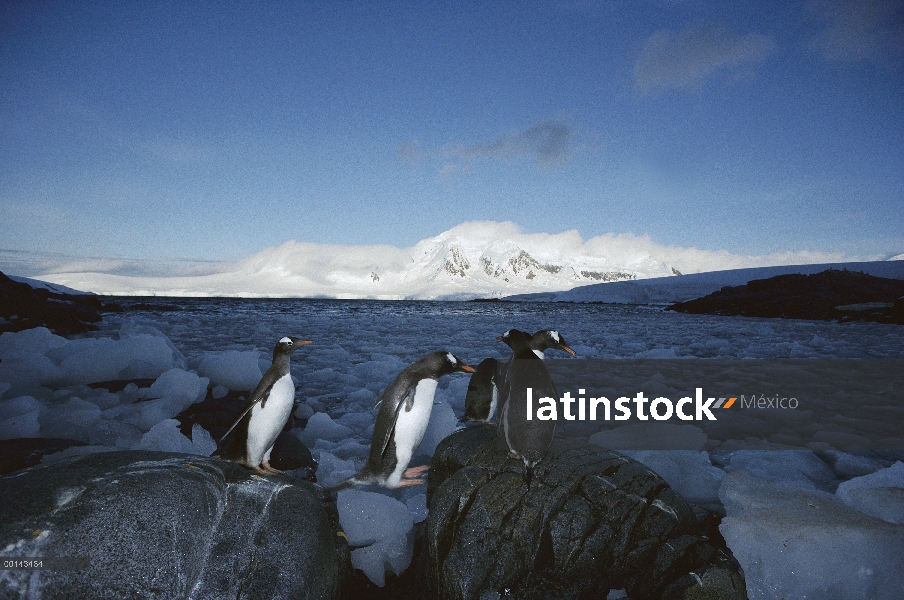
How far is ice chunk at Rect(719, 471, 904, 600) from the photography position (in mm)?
2195

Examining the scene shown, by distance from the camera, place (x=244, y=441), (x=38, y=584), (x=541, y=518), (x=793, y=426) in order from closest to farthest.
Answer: (x=38, y=584), (x=541, y=518), (x=244, y=441), (x=793, y=426)

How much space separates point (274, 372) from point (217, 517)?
1413 mm

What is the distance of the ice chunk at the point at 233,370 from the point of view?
6215 millimetres

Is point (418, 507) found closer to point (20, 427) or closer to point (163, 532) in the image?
point (163, 532)

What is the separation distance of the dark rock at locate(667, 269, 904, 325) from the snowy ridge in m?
16.5

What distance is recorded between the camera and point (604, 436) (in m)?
4.13

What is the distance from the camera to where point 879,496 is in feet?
8.60

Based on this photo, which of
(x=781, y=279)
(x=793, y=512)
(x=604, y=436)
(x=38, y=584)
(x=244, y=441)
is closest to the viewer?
(x=38, y=584)

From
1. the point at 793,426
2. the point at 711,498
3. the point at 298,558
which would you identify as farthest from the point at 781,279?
the point at 298,558

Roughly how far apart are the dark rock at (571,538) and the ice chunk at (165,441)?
258 centimetres

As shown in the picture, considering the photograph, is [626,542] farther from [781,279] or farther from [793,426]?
[781,279]

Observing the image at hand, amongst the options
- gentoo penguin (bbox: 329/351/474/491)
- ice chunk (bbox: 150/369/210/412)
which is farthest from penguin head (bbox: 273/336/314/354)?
ice chunk (bbox: 150/369/210/412)

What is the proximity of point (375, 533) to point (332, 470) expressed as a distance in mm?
1204

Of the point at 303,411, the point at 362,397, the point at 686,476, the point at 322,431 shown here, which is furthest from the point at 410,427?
the point at 362,397
